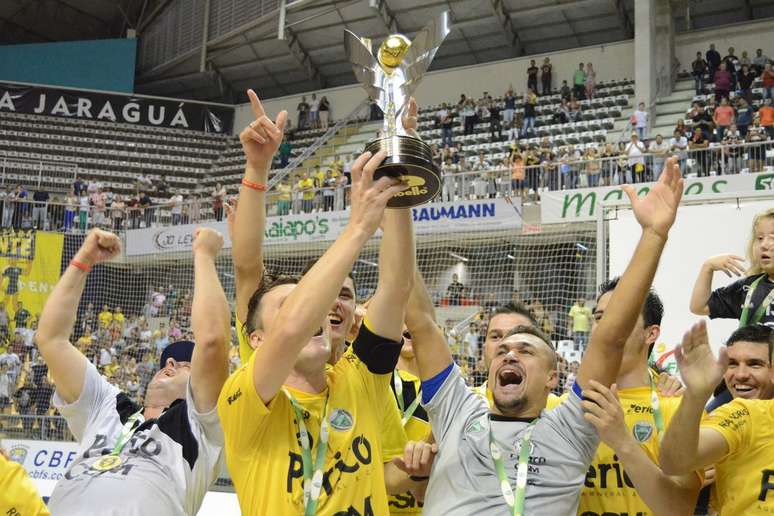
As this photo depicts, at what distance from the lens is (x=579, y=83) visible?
22.4 metres

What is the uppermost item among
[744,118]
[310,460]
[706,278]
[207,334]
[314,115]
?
[314,115]

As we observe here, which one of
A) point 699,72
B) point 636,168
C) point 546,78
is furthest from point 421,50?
point 546,78

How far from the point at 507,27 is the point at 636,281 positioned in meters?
22.4

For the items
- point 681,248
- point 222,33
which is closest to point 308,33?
point 222,33

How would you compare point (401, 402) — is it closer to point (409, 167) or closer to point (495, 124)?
point (409, 167)

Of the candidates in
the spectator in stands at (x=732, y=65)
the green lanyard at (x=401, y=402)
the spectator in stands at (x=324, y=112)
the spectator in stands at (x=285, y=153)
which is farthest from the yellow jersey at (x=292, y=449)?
the spectator in stands at (x=324, y=112)

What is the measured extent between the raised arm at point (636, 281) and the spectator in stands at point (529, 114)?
1880 cm

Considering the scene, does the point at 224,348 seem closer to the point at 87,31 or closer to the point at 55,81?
the point at 55,81

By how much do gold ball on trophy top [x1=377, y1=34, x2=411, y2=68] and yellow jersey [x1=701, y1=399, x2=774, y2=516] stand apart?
66.3 inches

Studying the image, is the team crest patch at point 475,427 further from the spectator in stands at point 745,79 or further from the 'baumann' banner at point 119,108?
the 'baumann' banner at point 119,108

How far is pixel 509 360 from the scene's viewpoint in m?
3.22

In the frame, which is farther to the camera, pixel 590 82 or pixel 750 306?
pixel 590 82

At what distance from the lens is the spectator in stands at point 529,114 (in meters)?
21.5

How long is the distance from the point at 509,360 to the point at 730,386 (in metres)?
1.00
